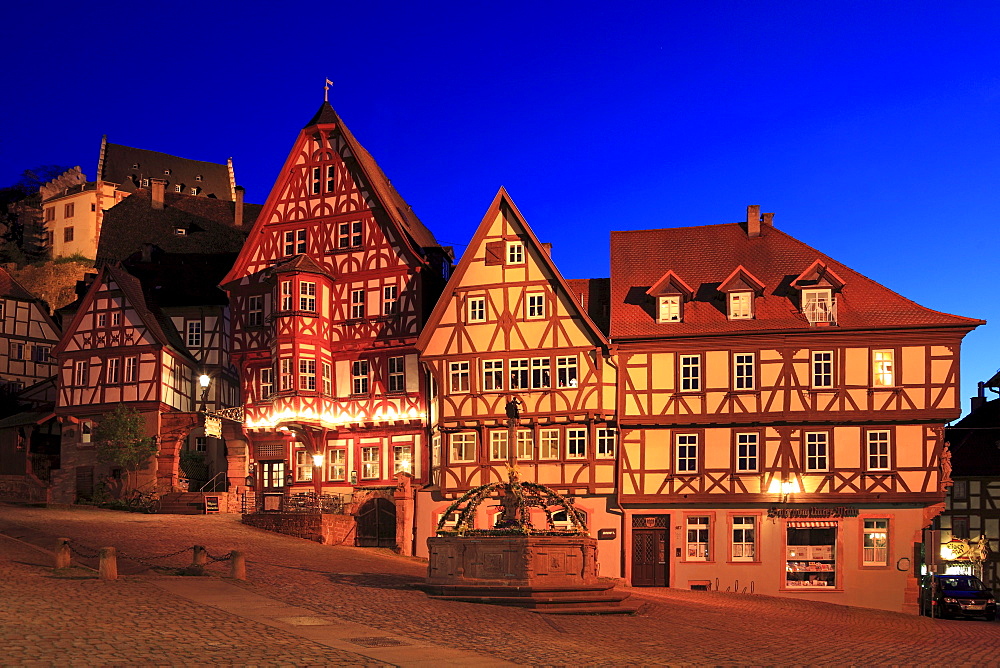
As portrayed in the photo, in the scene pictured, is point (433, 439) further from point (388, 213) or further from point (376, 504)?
point (388, 213)

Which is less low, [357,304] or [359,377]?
[357,304]

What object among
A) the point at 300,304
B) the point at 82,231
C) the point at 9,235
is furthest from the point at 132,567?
the point at 9,235

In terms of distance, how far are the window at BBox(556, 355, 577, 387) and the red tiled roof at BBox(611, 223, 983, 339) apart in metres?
1.78

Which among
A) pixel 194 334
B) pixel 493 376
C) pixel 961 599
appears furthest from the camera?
pixel 194 334

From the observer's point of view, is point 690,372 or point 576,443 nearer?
point 690,372

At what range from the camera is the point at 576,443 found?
4116 cm

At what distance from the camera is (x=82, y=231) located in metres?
93.0

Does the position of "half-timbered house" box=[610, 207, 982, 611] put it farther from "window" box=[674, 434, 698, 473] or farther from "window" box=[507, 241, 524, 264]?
"window" box=[507, 241, 524, 264]

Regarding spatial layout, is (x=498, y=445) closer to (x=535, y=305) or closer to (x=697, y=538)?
(x=535, y=305)

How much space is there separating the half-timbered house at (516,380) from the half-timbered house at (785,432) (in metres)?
0.95

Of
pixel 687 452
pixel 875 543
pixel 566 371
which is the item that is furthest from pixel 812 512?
pixel 566 371

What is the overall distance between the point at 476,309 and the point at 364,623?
845 inches

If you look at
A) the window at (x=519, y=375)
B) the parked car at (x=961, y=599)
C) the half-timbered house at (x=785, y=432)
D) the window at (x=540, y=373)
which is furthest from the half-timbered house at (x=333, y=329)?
the parked car at (x=961, y=599)

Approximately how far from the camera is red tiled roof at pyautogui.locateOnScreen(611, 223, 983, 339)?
132ft
